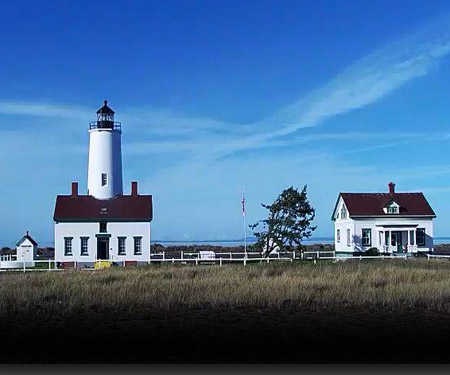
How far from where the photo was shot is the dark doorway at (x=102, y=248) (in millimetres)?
47719

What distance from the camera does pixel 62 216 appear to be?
4772 cm

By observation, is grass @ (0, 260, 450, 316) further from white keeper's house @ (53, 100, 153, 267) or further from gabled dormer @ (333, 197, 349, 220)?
gabled dormer @ (333, 197, 349, 220)

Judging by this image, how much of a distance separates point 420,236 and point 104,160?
81.4 ft

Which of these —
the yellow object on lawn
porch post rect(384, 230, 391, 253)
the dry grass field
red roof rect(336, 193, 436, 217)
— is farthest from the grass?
red roof rect(336, 193, 436, 217)

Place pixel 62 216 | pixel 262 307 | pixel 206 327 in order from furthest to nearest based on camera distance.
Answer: pixel 62 216 → pixel 262 307 → pixel 206 327

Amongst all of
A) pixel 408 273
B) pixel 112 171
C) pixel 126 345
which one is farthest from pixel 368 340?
pixel 112 171

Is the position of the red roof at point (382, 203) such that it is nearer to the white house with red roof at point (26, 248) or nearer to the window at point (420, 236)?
the window at point (420, 236)

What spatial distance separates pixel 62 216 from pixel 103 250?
3754 millimetres

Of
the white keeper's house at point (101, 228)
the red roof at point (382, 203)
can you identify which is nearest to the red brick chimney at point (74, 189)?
A: the white keeper's house at point (101, 228)

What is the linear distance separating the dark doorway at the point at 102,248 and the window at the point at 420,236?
23.6 meters

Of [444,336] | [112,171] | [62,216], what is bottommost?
[444,336]

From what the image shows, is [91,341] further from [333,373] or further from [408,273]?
[408,273]

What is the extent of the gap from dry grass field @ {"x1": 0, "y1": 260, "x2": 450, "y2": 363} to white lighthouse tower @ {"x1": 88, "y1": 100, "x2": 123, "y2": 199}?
2605 cm

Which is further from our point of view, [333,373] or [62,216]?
[62,216]
